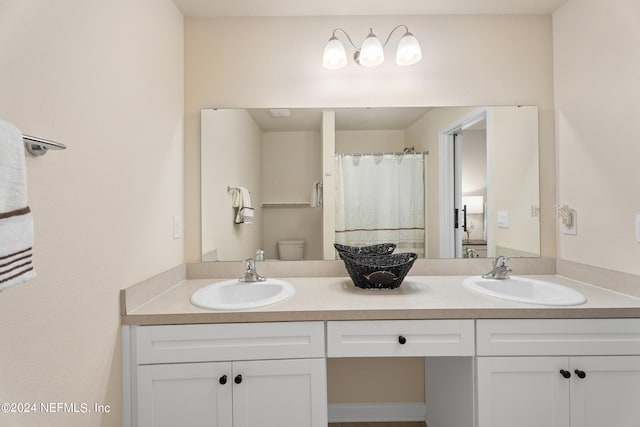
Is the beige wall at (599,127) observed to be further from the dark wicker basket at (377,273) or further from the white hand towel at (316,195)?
the white hand towel at (316,195)

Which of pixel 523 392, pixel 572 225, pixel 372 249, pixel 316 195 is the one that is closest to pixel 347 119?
pixel 316 195

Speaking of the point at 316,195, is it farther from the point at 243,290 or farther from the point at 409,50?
the point at 409,50

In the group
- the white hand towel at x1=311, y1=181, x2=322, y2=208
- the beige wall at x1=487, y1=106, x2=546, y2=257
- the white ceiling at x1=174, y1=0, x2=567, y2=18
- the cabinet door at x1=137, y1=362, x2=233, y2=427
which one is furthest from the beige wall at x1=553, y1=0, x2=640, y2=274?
the cabinet door at x1=137, y1=362, x2=233, y2=427

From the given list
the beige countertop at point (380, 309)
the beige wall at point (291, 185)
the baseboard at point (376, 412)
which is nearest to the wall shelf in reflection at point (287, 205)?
the beige wall at point (291, 185)

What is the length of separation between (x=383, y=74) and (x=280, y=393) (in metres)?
1.72

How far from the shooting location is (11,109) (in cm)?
79

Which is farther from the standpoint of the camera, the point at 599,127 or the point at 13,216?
the point at 599,127

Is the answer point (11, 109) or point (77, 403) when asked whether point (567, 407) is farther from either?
point (11, 109)

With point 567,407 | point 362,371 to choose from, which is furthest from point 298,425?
point 567,407

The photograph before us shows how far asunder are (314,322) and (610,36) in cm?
185

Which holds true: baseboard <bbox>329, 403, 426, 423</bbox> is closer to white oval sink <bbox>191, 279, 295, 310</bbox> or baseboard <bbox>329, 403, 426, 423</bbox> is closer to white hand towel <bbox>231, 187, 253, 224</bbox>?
white oval sink <bbox>191, 279, 295, 310</bbox>

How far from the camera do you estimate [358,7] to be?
1.77 meters

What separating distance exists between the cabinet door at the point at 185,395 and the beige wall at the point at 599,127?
1812mm

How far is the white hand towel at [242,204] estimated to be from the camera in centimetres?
185
